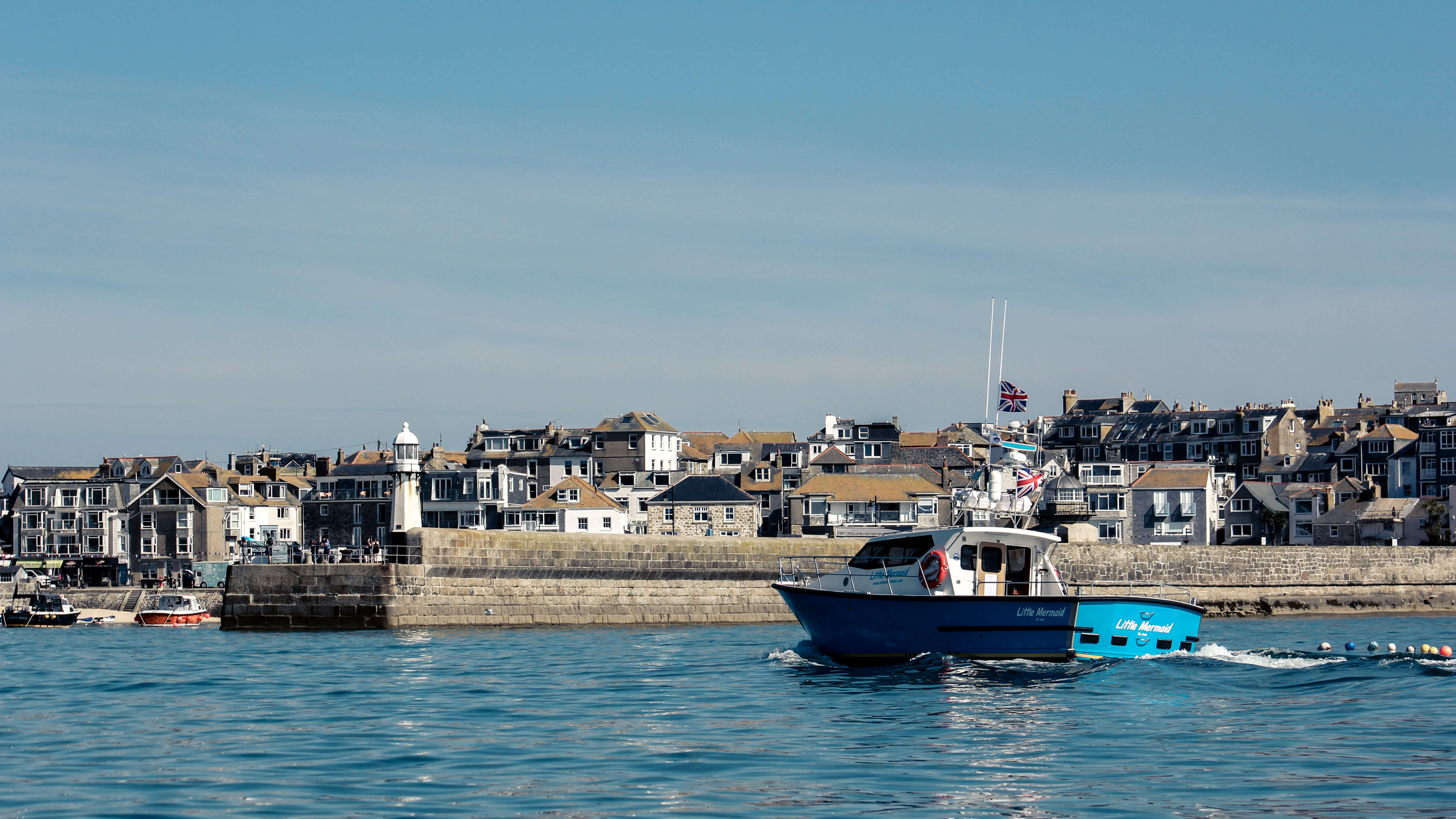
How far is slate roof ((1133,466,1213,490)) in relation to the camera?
66.2 metres

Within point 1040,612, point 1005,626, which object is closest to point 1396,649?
point 1040,612

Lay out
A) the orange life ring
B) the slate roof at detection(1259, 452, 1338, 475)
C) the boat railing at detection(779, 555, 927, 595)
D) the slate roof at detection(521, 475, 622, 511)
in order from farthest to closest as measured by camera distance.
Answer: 1. the slate roof at detection(1259, 452, 1338, 475)
2. the slate roof at detection(521, 475, 622, 511)
3. the boat railing at detection(779, 555, 927, 595)
4. the orange life ring

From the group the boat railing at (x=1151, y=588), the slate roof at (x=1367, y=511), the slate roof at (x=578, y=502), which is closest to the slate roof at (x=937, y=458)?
the slate roof at (x=578, y=502)

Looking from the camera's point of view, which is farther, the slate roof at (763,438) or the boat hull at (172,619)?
the slate roof at (763,438)

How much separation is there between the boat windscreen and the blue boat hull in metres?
1.02

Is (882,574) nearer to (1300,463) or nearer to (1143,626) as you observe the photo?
(1143,626)

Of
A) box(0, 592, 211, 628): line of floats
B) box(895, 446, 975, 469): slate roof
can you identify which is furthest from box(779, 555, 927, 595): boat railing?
box(895, 446, 975, 469): slate roof

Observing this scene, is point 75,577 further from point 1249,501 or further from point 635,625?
point 1249,501

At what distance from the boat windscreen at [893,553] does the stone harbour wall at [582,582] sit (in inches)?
485

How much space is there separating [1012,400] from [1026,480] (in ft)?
13.0

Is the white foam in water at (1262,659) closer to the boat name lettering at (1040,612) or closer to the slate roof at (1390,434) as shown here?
the boat name lettering at (1040,612)

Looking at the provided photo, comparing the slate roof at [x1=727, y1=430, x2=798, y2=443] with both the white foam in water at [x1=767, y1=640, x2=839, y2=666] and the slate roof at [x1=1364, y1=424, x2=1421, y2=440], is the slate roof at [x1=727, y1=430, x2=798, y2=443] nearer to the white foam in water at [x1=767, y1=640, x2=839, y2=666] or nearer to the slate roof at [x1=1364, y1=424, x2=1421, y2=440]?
the slate roof at [x1=1364, y1=424, x2=1421, y2=440]

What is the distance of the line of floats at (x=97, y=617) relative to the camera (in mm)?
46875

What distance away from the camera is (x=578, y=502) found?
70.4 m
